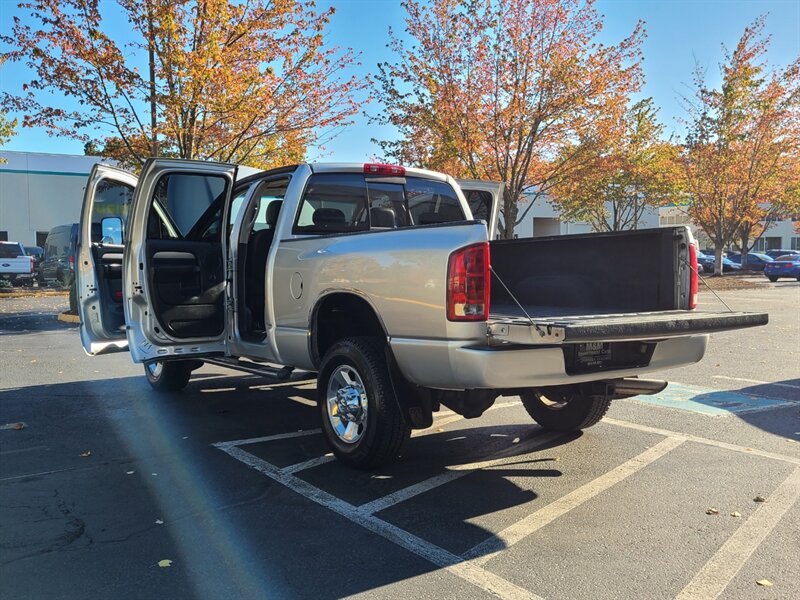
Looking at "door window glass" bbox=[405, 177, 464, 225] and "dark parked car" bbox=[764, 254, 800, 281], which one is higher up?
"door window glass" bbox=[405, 177, 464, 225]

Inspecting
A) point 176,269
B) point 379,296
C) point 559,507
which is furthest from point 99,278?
point 559,507

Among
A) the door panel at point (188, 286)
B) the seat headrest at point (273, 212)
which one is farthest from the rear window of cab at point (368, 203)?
the door panel at point (188, 286)

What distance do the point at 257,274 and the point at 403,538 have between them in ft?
10.7

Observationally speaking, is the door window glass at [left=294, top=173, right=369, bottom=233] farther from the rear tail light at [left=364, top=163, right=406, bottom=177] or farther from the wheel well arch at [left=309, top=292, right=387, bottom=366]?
the wheel well arch at [left=309, top=292, right=387, bottom=366]

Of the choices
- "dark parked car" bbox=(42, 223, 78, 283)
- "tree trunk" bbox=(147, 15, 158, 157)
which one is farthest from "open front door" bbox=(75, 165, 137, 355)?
"dark parked car" bbox=(42, 223, 78, 283)

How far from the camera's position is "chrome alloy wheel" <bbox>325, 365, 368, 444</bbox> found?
4555 millimetres

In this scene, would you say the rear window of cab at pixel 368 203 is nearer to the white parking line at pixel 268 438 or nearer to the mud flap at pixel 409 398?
the mud flap at pixel 409 398

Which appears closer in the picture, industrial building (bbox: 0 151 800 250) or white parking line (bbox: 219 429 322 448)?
white parking line (bbox: 219 429 322 448)

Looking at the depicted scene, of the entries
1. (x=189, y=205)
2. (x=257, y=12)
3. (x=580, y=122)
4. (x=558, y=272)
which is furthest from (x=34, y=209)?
(x=558, y=272)

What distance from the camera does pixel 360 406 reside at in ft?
14.9

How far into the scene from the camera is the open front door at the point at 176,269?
19.6ft

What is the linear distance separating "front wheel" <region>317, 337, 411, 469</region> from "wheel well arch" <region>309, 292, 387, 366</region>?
0.75 ft

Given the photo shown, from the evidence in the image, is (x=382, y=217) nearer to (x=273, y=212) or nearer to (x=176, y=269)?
(x=273, y=212)

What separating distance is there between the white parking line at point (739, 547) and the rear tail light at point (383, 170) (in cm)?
377
